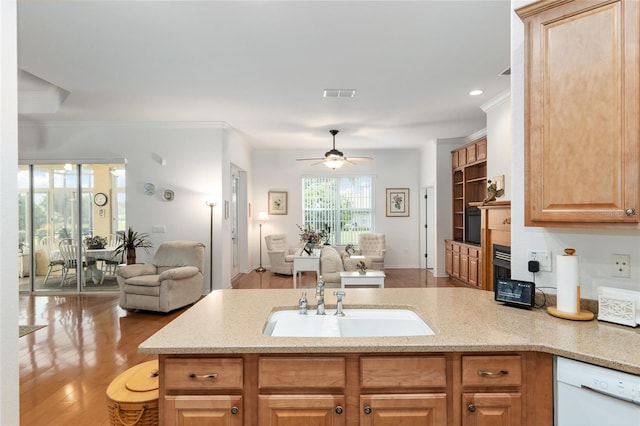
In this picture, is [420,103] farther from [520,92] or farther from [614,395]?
[614,395]

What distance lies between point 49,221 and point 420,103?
6.22 m

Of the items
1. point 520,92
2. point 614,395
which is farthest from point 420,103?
point 614,395

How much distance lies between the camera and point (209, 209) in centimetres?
578

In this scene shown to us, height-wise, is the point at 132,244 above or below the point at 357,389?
above

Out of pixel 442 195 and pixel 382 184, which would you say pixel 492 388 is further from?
pixel 382 184

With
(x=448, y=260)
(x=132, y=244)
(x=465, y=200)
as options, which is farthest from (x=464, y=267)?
(x=132, y=244)

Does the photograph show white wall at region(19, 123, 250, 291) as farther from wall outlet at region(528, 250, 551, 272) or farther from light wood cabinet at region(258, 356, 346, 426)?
wall outlet at region(528, 250, 551, 272)

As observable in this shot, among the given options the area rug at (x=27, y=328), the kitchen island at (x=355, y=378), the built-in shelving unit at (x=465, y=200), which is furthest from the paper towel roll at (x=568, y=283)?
the area rug at (x=27, y=328)

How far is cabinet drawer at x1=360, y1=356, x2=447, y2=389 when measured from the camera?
1381 mm

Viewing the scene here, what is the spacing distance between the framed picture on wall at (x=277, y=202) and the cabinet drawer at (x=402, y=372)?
7025 millimetres

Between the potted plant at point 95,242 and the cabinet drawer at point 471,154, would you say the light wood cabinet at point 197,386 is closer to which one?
the potted plant at point 95,242

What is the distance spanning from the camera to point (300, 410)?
138 centimetres

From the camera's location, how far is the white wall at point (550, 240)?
1.69 m

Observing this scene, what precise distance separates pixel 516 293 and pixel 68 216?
6.61 metres
